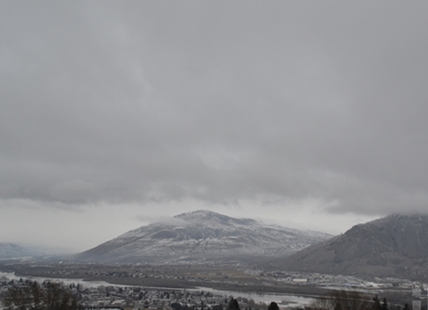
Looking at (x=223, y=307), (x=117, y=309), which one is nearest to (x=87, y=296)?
(x=117, y=309)

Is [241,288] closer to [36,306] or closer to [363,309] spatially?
[363,309]

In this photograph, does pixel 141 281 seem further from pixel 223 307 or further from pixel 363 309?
pixel 363 309

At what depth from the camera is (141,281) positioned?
580ft

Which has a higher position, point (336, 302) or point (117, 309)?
point (336, 302)

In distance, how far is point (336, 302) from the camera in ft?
184

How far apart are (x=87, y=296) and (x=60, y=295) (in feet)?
242

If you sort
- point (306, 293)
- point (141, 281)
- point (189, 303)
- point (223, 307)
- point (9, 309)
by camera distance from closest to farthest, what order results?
point (9, 309), point (223, 307), point (189, 303), point (306, 293), point (141, 281)

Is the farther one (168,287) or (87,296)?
(168,287)

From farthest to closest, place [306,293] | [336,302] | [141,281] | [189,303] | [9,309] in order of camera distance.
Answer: [141,281]
[306,293]
[189,303]
[336,302]
[9,309]

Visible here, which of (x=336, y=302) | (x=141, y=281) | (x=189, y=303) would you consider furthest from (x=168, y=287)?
(x=336, y=302)

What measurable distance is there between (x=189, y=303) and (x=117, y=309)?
23006mm

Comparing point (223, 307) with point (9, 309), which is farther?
point (223, 307)

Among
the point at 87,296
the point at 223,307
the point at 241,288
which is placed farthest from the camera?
the point at 241,288

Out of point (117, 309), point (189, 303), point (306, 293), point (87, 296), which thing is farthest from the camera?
point (306, 293)
